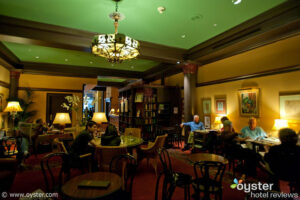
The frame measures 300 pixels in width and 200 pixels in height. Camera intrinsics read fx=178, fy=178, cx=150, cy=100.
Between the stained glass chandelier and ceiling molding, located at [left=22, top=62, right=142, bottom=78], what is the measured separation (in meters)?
5.86

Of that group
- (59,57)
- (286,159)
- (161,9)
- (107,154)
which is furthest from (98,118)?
(59,57)

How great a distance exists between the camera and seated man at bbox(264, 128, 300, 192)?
2.46m

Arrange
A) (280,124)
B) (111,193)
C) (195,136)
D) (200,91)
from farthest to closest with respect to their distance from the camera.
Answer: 1. (200,91)
2. (195,136)
3. (280,124)
4. (111,193)

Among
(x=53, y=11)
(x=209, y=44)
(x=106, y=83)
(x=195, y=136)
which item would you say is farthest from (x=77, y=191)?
(x=106, y=83)

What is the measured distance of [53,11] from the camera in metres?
4.16

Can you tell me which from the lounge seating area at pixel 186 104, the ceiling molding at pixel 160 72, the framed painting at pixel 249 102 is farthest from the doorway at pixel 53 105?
the framed painting at pixel 249 102

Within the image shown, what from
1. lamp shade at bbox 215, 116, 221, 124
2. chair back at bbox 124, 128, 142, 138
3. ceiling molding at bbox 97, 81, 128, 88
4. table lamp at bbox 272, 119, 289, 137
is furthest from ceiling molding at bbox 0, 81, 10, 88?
table lamp at bbox 272, 119, 289, 137

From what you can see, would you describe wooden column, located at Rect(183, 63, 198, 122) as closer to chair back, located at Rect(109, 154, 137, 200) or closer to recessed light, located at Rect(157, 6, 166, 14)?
recessed light, located at Rect(157, 6, 166, 14)

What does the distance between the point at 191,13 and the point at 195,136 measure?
4013 millimetres

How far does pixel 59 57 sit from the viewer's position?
7.84 m

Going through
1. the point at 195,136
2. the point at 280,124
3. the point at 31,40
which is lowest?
the point at 195,136

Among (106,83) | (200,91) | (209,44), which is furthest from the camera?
(106,83)

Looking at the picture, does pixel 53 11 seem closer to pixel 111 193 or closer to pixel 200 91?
pixel 111 193

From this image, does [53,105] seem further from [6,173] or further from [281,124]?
[281,124]
